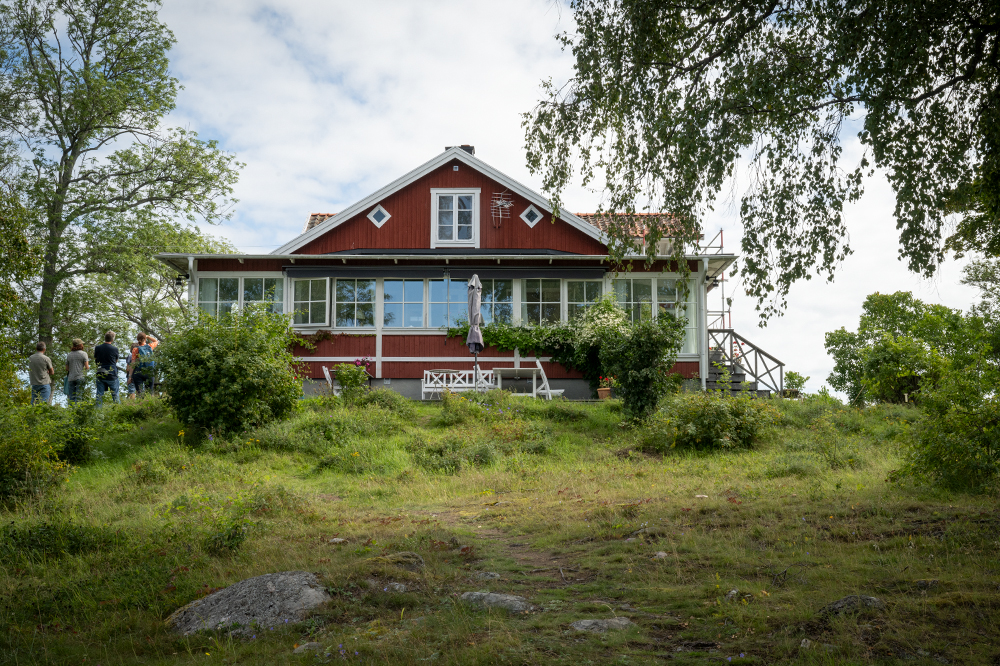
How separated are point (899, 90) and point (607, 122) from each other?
3255 millimetres

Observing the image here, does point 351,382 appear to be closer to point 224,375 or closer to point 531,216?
point 224,375

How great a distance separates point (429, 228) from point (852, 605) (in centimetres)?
1854

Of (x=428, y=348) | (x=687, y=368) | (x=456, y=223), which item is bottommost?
(x=687, y=368)

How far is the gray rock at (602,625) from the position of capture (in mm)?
4738

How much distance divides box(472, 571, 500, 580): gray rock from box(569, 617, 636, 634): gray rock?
128cm

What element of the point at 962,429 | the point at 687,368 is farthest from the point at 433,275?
the point at 962,429

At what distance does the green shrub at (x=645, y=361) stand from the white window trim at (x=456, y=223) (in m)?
8.18

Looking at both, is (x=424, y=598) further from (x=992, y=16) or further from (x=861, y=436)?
(x=861, y=436)

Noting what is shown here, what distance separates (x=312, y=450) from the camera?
12586 mm

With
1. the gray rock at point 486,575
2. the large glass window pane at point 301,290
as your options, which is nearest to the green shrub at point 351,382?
the large glass window pane at point 301,290

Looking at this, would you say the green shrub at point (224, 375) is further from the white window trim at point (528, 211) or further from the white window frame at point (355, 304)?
the white window trim at point (528, 211)

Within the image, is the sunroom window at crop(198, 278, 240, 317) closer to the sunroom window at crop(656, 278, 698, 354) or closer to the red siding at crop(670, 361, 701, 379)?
the sunroom window at crop(656, 278, 698, 354)

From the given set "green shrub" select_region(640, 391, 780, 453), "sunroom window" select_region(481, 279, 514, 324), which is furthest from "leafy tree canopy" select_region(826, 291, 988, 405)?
"sunroom window" select_region(481, 279, 514, 324)

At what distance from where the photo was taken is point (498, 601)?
5.29 m
